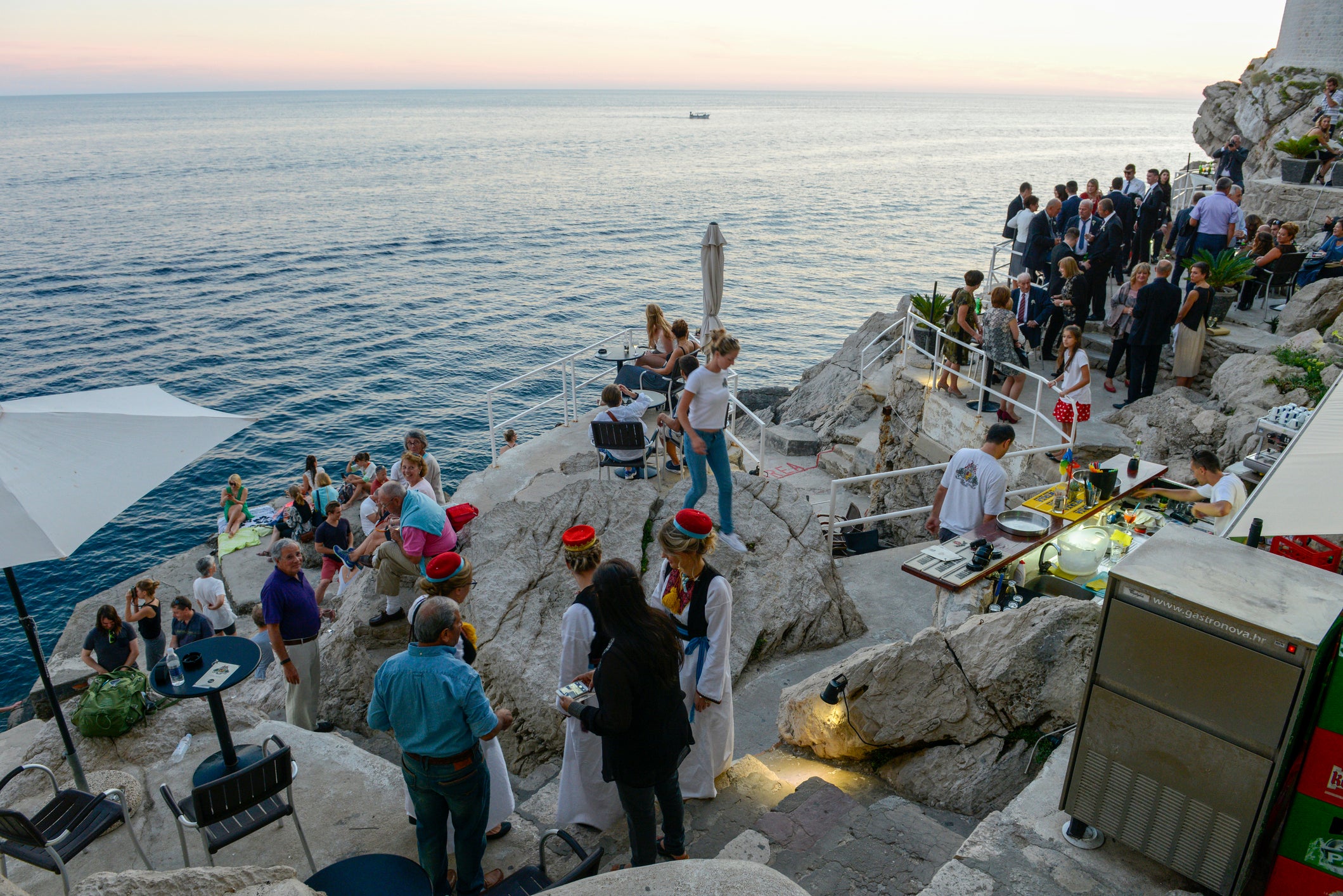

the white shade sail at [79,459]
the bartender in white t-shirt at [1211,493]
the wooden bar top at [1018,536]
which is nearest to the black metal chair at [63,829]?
the white shade sail at [79,459]

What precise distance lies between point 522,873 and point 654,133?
167m

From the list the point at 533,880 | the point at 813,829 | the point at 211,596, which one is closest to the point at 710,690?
the point at 813,829

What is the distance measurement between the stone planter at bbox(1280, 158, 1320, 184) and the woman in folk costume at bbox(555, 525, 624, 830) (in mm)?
18640

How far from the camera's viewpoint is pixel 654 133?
15800 cm

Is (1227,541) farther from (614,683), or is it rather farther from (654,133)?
(654,133)

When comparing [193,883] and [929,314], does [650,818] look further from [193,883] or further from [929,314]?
[929,314]

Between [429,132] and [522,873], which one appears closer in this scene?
[522,873]

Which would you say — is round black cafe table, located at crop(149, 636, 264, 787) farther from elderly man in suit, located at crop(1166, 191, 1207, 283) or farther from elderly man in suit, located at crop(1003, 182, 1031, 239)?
elderly man in suit, located at crop(1166, 191, 1207, 283)

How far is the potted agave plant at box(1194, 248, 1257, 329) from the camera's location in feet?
41.7

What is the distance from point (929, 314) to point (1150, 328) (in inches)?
139

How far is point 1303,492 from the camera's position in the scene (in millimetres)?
3529

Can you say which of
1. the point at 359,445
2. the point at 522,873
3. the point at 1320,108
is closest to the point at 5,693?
the point at 359,445

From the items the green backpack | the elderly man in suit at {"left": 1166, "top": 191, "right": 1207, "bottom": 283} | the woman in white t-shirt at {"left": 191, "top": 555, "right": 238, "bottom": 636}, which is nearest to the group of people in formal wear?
the green backpack

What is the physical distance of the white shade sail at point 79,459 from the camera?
180 inches
